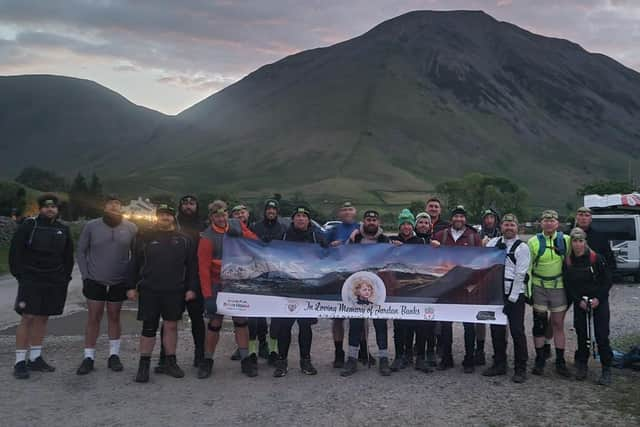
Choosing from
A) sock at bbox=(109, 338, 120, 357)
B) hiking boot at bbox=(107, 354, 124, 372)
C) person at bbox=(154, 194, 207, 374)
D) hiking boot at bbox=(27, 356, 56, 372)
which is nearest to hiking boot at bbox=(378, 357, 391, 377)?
person at bbox=(154, 194, 207, 374)

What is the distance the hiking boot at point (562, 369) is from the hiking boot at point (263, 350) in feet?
12.6

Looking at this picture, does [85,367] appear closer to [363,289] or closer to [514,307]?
[363,289]

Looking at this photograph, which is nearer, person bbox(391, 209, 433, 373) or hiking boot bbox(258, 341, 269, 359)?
person bbox(391, 209, 433, 373)

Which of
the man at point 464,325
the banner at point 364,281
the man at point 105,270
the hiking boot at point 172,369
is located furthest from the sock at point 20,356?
the man at point 464,325

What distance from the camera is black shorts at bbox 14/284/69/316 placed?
725cm

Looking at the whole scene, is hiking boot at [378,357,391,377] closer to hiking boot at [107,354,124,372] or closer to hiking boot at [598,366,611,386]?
hiking boot at [598,366,611,386]

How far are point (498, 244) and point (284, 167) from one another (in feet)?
583

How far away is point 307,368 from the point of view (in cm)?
748

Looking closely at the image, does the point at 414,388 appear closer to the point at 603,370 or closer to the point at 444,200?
the point at 603,370

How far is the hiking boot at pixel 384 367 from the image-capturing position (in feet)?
24.4

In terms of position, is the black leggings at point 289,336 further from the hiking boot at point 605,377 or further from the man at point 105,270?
the hiking boot at point 605,377

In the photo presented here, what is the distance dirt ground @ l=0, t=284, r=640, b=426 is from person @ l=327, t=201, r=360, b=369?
0.72ft

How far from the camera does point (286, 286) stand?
787 cm

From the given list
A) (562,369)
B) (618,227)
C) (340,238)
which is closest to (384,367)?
(340,238)
